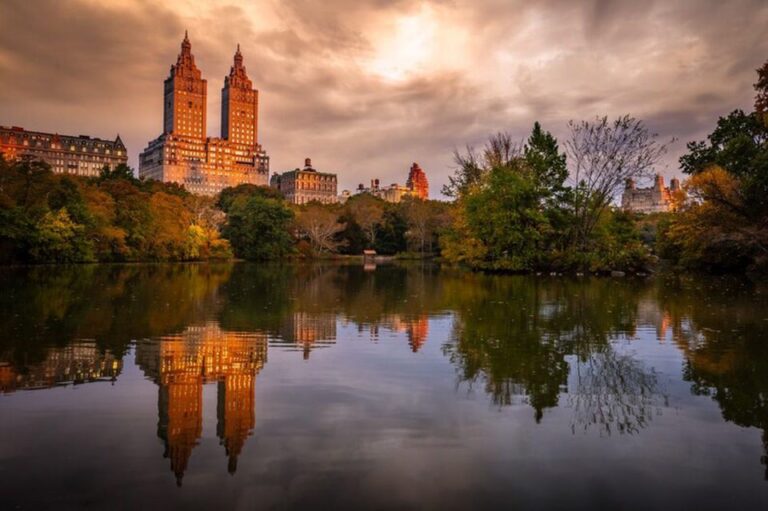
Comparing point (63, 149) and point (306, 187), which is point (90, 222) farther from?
point (306, 187)

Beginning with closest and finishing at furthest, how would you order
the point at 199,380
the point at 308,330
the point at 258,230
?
the point at 199,380, the point at 308,330, the point at 258,230

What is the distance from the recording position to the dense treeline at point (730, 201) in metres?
32.5

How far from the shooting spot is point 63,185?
1778 inches

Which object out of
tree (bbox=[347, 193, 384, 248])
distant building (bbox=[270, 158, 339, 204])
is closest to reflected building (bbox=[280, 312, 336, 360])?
tree (bbox=[347, 193, 384, 248])

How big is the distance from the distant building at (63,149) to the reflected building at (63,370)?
164120 millimetres

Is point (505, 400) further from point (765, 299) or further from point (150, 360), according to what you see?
point (765, 299)

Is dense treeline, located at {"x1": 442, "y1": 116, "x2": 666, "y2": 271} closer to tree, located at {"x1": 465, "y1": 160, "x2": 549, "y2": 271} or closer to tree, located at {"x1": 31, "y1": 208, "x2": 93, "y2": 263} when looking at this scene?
tree, located at {"x1": 465, "y1": 160, "x2": 549, "y2": 271}

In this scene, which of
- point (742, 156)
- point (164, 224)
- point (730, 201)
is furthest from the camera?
point (164, 224)

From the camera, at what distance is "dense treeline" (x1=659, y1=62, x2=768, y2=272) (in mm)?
32531

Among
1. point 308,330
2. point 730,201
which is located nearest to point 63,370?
point 308,330

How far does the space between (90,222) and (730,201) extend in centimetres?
4284

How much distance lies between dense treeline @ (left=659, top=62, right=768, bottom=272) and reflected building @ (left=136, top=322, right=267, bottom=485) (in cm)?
2937

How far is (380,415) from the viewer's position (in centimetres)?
673

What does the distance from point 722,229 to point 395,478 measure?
35157mm
